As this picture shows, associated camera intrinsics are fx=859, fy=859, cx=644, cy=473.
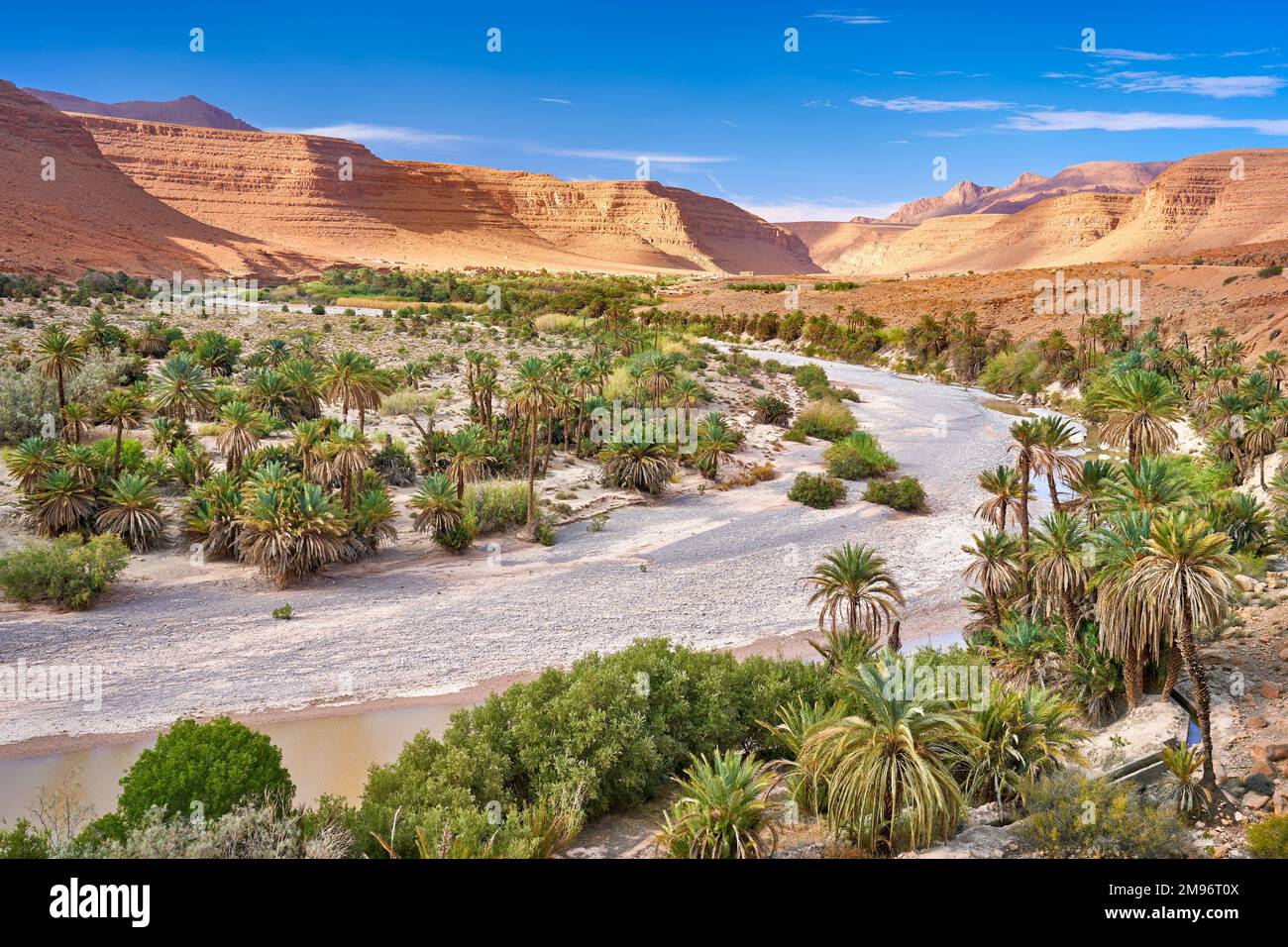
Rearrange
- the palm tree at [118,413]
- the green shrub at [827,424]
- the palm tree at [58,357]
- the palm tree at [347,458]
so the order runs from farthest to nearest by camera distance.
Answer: the green shrub at [827,424] < the palm tree at [58,357] < the palm tree at [118,413] < the palm tree at [347,458]

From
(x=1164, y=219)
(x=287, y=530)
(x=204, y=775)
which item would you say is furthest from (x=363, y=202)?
(x=204, y=775)

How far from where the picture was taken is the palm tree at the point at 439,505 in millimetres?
23766


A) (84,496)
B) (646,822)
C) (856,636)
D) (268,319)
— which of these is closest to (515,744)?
(646,822)

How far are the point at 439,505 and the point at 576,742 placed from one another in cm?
1272

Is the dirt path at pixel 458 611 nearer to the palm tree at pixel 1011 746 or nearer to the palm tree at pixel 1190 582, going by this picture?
the palm tree at pixel 1011 746

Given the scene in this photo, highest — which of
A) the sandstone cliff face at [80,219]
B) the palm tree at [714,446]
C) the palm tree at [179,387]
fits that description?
the sandstone cliff face at [80,219]

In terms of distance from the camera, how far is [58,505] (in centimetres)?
2123

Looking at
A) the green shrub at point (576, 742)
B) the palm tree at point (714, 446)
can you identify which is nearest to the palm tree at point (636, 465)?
the palm tree at point (714, 446)

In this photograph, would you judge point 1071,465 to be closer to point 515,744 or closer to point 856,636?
point 856,636

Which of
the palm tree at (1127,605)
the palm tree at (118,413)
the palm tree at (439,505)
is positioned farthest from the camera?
the palm tree at (439,505)

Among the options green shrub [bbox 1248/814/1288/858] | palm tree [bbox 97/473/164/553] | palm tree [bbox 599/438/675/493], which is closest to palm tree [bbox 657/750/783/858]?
green shrub [bbox 1248/814/1288/858]

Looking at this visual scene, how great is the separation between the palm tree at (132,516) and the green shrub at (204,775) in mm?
12357

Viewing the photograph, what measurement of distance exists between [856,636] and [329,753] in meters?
9.31
